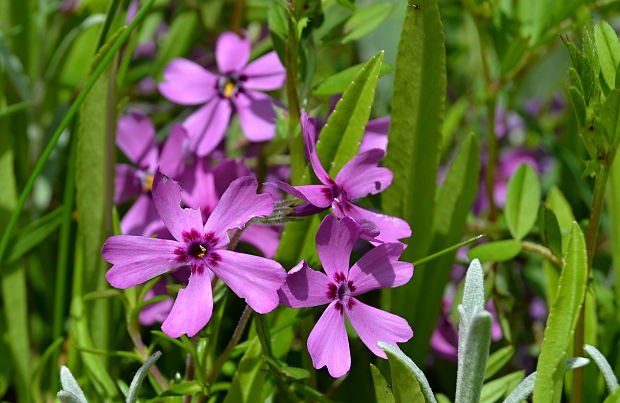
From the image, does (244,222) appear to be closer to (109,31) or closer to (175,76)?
(109,31)

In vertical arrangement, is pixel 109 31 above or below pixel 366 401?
above

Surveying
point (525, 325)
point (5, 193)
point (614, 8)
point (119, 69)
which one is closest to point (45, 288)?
point (5, 193)

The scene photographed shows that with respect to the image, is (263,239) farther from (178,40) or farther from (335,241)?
(178,40)

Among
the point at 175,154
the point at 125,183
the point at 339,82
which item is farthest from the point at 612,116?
the point at 125,183

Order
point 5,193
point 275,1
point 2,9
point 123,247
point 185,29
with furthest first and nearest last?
1. point 185,29
2. point 2,9
3. point 5,193
4. point 275,1
5. point 123,247

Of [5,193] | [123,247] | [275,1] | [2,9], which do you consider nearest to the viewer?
[123,247]

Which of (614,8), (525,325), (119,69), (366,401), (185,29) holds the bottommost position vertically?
(366,401)

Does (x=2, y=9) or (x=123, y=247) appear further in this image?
(x=2, y=9)

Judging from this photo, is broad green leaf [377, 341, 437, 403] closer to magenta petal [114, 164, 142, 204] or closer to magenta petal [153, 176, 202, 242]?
magenta petal [153, 176, 202, 242]
